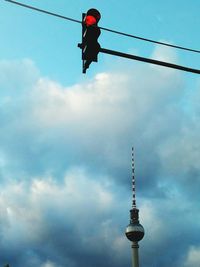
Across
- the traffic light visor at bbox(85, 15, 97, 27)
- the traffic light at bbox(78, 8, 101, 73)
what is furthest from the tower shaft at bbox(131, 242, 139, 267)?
the traffic light visor at bbox(85, 15, 97, 27)

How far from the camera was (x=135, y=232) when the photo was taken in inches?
4594

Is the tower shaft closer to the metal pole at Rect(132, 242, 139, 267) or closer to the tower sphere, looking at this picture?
the metal pole at Rect(132, 242, 139, 267)

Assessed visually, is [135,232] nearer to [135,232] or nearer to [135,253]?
[135,232]

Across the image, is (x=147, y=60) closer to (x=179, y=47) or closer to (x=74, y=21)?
(x=179, y=47)

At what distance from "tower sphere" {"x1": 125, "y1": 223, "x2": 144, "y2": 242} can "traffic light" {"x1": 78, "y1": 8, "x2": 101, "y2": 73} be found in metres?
111

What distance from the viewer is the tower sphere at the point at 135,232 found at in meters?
117

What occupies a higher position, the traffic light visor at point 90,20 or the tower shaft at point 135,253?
the tower shaft at point 135,253

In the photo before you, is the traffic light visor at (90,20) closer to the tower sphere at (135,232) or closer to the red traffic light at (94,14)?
the red traffic light at (94,14)

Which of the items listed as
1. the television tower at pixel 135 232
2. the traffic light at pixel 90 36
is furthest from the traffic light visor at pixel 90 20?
the television tower at pixel 135 232

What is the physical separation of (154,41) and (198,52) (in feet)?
3.51

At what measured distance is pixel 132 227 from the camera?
387 feet

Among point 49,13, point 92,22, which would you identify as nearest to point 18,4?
point 49,13

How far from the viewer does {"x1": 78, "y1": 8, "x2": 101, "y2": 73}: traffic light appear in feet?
30.0

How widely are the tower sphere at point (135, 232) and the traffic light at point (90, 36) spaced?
110801 millimetres
